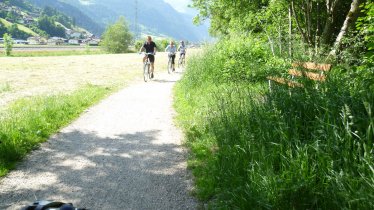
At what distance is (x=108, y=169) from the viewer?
5504 mm

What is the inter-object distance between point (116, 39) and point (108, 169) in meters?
90.0

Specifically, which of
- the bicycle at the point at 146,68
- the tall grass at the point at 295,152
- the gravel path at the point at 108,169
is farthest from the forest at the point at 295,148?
the bicycle at the point at 146,68

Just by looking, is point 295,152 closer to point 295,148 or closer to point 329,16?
point 295,148

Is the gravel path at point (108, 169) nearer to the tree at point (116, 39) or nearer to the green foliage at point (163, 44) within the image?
the green foliage at point (163, 44)

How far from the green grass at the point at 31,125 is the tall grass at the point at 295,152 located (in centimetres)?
306

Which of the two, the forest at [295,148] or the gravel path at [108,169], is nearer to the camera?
the forest at [295,148]

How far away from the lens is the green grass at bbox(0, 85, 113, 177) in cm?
575

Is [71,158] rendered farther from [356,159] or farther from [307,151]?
[356,159]

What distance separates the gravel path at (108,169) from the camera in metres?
4.47

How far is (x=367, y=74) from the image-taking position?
17.6ft

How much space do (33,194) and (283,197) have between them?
3302mm

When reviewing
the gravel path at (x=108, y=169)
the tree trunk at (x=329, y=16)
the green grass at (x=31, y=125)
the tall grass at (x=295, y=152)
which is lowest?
the gravel path at (x=108, y=169)

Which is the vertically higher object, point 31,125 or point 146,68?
point 146,68

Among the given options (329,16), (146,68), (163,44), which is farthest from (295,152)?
(163,44)
